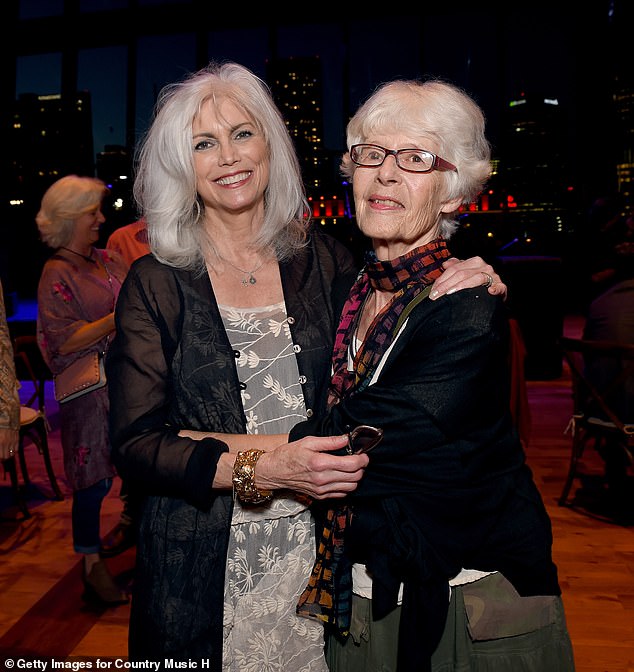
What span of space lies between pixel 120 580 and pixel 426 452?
8.57 ft

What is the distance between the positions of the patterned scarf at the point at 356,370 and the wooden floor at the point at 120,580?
1686 mm

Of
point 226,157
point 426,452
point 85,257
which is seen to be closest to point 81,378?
point 85,257

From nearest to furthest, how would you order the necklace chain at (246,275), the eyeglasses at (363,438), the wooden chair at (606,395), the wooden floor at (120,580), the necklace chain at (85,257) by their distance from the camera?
the eyeglasses at (363,438), the necklace chain at (246,275), the wooden floor at (120,580), the necklace chain at (85,257), the wooden chair at (606,395)

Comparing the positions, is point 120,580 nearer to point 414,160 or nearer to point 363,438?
point 363,438

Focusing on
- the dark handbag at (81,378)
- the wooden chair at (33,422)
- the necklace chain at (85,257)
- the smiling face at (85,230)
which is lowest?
the wooden chair at (33,422)

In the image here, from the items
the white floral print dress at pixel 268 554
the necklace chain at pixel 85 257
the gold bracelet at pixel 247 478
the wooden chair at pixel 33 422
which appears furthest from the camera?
the wooden chair at pixel 33 422

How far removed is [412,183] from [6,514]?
3762mm

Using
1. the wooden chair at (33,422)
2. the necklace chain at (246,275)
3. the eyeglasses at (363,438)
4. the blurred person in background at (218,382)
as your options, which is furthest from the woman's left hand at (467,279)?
the wooden chair at (33,422)

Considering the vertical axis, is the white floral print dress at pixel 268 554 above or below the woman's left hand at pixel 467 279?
below

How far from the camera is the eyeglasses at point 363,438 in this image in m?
1.28

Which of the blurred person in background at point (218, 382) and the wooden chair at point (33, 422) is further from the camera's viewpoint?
the wooden chair at point (33, 422)

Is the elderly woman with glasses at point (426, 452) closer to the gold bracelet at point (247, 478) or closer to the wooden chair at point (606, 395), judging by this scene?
the gold bracelet at point (247, 478)

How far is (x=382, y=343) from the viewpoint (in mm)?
1415

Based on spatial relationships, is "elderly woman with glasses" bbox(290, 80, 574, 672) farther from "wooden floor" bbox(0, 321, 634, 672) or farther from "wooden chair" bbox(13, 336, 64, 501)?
"wooden chair" bbox(13, 336, 64, 501)
